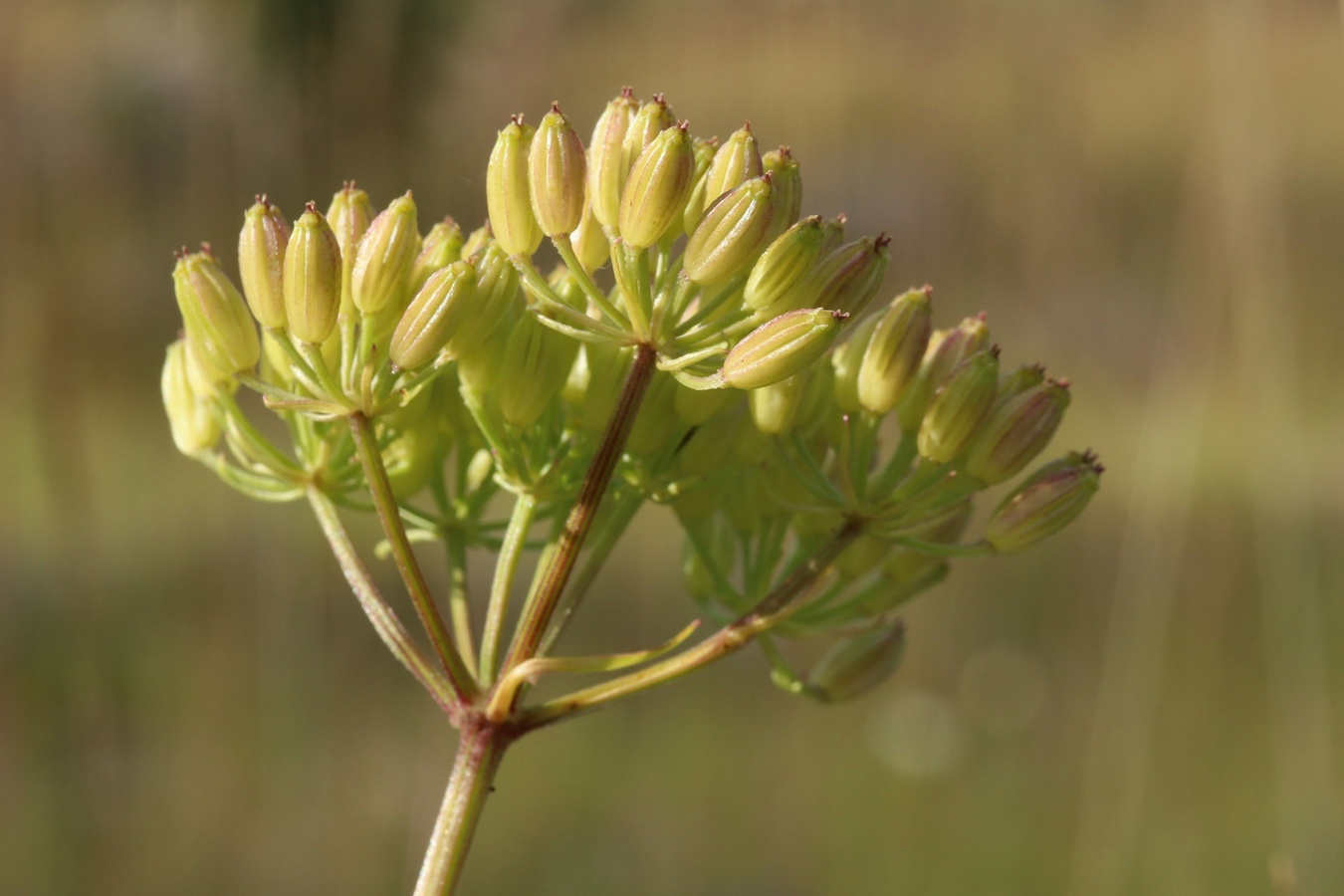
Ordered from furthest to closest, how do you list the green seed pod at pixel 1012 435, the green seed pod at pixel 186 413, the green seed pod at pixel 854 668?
the green seed pod at pixel 854 668, the green seed pod at pixel 186 413, the green seed pod at pixel 1012 435

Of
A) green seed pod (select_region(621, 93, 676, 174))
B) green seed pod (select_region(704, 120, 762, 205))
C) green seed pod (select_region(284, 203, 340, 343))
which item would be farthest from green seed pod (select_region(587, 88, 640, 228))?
green seed pod (select_region(284, 203, 340, 343))

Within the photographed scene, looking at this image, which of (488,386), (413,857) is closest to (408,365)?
(488,386)

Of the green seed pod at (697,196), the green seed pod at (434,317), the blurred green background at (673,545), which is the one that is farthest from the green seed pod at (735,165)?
the blurred green background at (673,545)

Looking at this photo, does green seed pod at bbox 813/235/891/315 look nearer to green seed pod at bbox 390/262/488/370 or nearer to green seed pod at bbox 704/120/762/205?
green seed pod at bbox 704/120/762/205

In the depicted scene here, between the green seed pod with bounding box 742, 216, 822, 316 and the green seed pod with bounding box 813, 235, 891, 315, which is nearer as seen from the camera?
the green seed pod with bounding box 742, 216, 822, 316

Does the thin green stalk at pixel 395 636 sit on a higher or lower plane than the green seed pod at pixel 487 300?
lower

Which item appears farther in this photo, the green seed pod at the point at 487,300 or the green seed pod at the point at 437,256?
the green seed pod at the point at 437,256

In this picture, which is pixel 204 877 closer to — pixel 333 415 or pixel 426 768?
pixel 426 768

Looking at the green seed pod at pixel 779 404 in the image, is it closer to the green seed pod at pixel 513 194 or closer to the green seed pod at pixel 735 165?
the green seed pod at pixel 735 165
